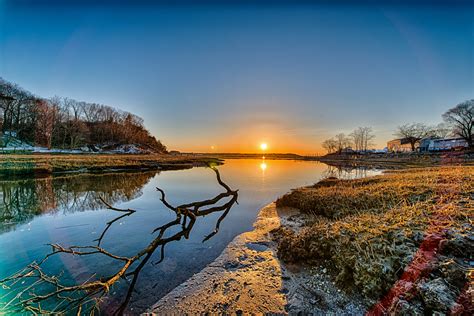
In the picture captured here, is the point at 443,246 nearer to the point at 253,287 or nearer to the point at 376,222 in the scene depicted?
the point at 376,222

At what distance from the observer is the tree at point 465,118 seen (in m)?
57.5

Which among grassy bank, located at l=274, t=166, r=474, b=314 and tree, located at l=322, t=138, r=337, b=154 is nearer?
grassy bank, located at l=274, t=166, r=474, b=314

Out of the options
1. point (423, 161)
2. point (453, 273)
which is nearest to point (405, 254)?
point (453, 273)

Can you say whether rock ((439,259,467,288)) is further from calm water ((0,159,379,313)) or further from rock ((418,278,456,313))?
calm water ((0,159,379,313))

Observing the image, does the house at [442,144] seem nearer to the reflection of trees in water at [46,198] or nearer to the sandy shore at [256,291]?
the sandy shore at [256,291]

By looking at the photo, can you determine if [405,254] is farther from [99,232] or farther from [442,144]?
[442,144]

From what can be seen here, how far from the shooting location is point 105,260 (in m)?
6.64

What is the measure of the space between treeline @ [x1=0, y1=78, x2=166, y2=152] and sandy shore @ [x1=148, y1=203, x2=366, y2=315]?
75711 millimetres

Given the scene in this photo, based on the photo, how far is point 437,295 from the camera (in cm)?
308

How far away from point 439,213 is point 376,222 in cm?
148

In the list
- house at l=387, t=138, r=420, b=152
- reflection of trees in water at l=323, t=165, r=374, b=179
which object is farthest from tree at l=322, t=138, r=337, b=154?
reflection of trees in water at l=323, t=165, r=374, b=179

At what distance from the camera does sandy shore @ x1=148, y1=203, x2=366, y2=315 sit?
4.32 meters

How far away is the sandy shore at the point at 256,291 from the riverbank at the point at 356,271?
2 cm

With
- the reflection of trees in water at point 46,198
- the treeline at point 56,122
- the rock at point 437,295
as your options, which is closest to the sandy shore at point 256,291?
the rock at point 437,295
